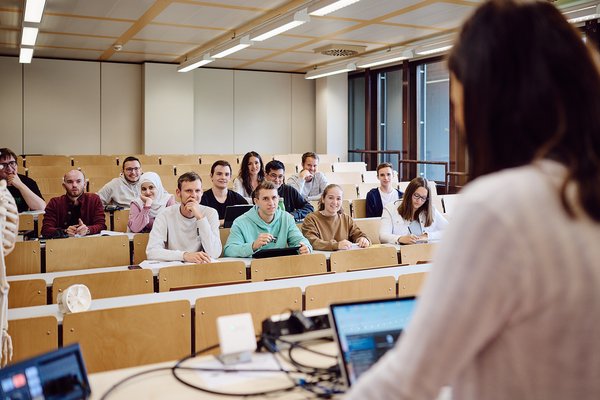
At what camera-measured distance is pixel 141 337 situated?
2543 millimetres

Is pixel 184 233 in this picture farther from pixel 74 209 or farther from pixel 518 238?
pixel 518 238

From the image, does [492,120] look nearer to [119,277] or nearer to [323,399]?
[323,399]

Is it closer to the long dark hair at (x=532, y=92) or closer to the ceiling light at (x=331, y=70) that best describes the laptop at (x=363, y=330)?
the long dark hair at (x=532, y=92)

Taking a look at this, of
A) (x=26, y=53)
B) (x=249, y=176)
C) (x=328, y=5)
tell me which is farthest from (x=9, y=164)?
(x=26, y=53)

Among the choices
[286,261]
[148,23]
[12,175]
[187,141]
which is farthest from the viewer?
[187,141]

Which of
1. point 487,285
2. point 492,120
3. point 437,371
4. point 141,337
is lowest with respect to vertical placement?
point 141,337

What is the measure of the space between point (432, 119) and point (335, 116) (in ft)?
9.71

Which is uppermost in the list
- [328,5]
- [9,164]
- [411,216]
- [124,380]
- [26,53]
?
[26,53]

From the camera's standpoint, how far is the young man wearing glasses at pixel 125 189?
655cm

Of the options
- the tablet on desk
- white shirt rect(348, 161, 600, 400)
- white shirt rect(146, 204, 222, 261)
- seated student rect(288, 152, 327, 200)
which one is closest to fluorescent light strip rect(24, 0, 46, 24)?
white shirt rect(146, 204, 222, 261)

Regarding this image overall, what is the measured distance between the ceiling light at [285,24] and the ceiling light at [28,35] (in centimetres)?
289

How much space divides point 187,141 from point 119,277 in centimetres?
920

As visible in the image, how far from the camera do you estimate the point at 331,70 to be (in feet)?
38.2

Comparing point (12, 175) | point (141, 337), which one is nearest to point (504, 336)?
point (141, 337)
